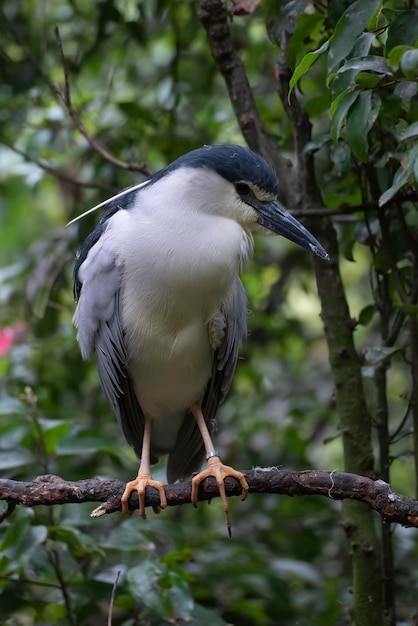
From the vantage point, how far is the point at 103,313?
271cm

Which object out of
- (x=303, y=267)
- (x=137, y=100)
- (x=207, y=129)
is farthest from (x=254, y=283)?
(x=137, y=100)

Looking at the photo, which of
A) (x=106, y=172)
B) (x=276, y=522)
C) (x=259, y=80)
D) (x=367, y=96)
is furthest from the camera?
(x=259, y=80)

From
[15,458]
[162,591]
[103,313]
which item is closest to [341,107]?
[103,313]

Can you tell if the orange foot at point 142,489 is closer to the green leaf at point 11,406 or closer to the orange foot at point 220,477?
the orange foot at point 220,477

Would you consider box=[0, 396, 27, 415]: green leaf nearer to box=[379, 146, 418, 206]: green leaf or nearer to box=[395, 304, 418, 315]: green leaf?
box=[395, 304, 418, 315]: green leaf

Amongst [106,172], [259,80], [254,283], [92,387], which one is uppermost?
[259,80]

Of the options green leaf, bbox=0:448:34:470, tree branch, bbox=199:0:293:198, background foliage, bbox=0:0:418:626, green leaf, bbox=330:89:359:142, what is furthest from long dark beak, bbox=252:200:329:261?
green leaf, bbox=0:448:34:470

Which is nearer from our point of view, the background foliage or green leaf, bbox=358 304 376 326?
the background foliage

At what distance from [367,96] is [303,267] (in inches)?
93.8

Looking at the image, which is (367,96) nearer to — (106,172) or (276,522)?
(106,172)

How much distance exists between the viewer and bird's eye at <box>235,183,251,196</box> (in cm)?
251

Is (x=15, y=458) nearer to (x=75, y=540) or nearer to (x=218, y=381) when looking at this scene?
(x=75, y=540)

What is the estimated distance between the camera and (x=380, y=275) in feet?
8.85

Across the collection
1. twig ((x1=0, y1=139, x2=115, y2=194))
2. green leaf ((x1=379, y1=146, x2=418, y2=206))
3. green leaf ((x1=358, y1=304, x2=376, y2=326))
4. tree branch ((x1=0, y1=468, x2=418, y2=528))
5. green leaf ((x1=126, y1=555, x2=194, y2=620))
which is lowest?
green leaf ((x1=126, y1=555, x2=194, y2=620))
